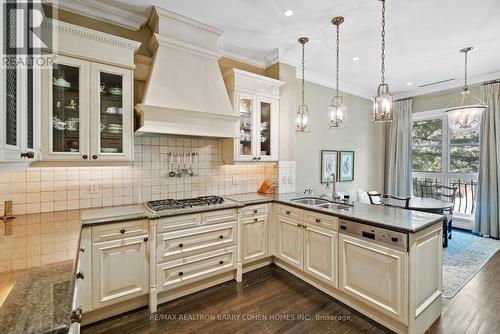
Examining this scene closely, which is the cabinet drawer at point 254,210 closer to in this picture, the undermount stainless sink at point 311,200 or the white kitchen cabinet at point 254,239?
the white kitchen cabinet at point 254,239

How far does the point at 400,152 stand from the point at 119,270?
5906 mm

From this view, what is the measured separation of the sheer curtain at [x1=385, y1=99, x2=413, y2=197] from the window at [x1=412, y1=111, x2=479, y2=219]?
256 millimetres

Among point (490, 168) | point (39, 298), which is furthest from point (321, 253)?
point (490, 168)

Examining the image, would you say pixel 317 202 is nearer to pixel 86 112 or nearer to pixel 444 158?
pixel 86 112

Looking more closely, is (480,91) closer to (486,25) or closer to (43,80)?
(486,25)

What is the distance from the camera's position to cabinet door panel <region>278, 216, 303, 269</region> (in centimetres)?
286

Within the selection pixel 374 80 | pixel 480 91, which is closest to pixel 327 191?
pixel 374 80

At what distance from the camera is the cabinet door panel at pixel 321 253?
96.2 inches

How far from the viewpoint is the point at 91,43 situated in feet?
7.34

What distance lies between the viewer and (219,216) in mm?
2721

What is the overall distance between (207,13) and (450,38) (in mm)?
3191

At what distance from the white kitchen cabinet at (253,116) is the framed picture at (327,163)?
1386 mm

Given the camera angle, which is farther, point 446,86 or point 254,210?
point 446,86

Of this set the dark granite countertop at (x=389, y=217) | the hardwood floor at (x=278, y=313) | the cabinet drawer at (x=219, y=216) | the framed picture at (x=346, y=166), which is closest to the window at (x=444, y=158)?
the framed picture at (x=346, y=166)
